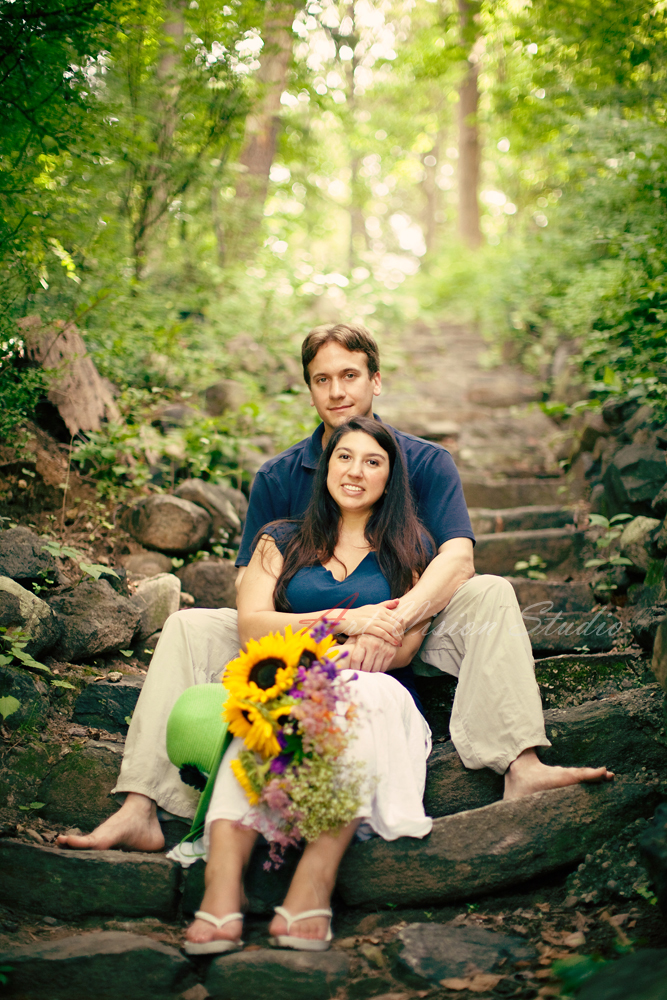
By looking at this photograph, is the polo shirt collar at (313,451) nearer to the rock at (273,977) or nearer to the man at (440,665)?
the man at (440,665)

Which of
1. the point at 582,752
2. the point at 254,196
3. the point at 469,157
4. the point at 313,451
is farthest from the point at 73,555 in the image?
the point at 469,157

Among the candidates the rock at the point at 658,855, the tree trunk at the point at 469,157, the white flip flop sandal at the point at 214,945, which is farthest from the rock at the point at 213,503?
the tree trunk at the point at 469,157

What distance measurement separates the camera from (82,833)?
2262 mm

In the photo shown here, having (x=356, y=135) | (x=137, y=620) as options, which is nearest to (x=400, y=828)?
(x=137, y=620)

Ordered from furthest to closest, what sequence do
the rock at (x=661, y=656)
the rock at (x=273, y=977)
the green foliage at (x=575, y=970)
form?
1. the rock at (x=661, y=656)
2. the rock at (x=273, y=977)
3. the green foliage at (x=575, y=970)

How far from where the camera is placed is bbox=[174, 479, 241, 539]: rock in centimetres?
396

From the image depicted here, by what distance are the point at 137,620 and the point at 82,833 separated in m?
0.94

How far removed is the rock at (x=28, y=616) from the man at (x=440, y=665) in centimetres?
61

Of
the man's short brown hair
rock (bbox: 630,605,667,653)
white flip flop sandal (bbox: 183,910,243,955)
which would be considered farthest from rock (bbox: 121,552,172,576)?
rock (bbox: 630,605,667,653)

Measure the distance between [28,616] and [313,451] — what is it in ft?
4.35

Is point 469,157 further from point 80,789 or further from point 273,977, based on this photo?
point 273,977

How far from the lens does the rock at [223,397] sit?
535cm

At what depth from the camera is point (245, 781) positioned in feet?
5.97

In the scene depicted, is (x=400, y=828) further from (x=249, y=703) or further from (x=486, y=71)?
(x=486, y=71)
